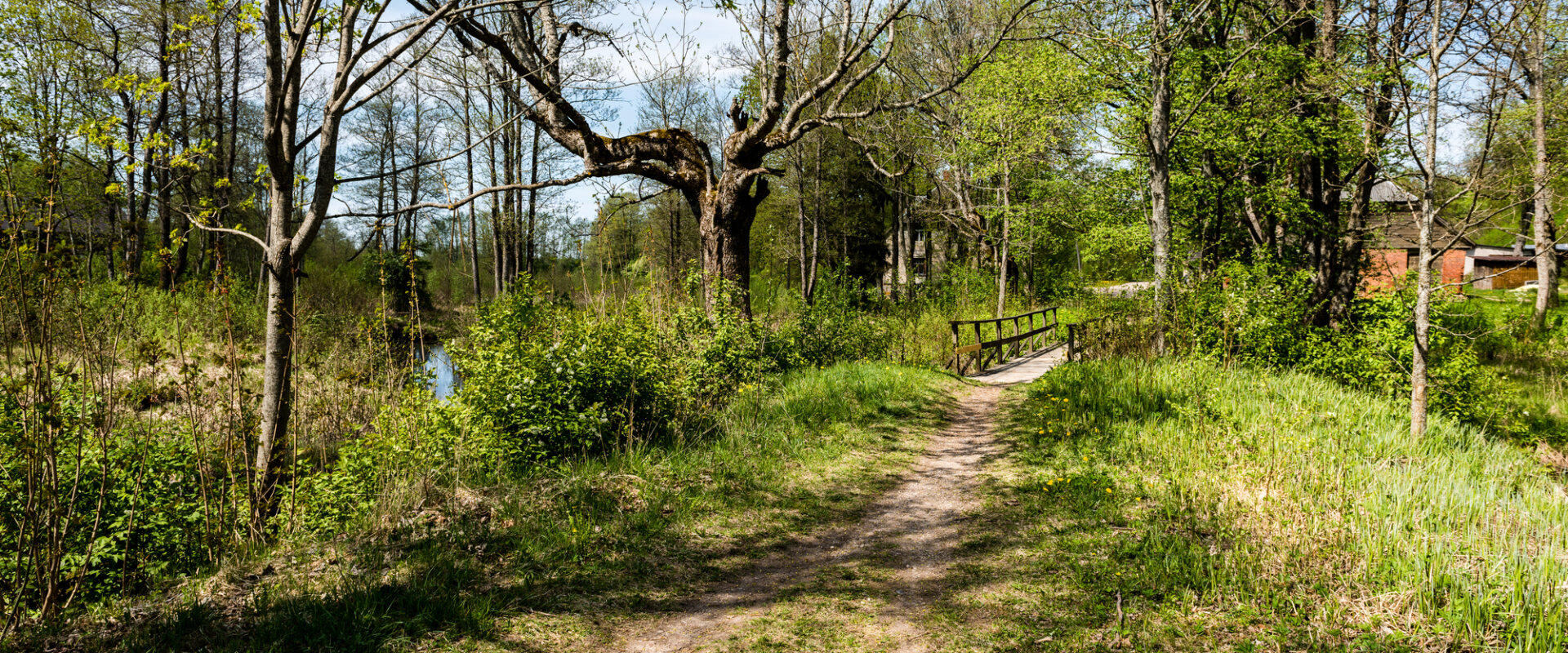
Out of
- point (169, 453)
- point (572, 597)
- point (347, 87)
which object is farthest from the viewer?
point (169, 453)

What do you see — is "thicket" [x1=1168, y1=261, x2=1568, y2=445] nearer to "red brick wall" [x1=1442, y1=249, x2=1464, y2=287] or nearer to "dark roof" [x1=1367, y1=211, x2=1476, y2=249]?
"dark roof" [x1=1367, y1=211, x2=1476, y2=249]

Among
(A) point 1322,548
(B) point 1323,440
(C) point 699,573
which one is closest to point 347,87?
(C) point 699,573

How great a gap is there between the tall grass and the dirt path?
1017 millimetres

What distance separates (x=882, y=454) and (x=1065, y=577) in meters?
3.05

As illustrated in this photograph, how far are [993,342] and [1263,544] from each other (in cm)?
993

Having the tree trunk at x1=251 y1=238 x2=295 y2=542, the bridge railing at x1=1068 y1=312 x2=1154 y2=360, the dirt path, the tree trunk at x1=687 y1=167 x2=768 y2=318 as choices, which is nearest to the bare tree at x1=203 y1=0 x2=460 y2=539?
the tree trunk at x1=251 y1=238 x2=295 y2=542

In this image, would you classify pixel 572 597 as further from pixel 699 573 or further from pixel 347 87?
pixel 347 87

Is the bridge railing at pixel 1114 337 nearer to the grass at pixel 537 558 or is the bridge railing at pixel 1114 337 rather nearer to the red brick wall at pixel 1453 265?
the grass at pixel 537 558

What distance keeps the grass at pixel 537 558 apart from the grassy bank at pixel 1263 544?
1.55 meters

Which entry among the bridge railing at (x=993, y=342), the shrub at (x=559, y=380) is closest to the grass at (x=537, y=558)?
the shrub at (x=559, y=380)

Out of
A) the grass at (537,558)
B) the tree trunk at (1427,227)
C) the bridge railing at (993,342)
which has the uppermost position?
the tree trunk at (1427,227)

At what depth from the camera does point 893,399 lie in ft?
30.7

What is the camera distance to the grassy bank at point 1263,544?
11.1ft

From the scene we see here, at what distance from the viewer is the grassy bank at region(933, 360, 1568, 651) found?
3.38 meters
